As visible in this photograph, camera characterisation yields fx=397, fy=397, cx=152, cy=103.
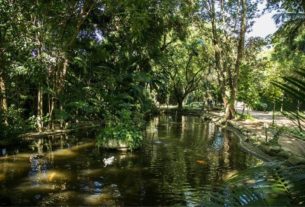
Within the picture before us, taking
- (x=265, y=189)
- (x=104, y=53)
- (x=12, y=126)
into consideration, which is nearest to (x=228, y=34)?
(x=104, y=53)

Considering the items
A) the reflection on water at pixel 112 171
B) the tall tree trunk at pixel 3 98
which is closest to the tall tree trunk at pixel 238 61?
the reflection on water at pixel 112 171

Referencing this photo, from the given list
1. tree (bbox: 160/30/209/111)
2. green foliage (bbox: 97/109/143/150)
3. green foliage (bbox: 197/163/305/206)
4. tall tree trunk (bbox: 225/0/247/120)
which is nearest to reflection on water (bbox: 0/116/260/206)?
green foliage (bbox: 97/109/143/150)

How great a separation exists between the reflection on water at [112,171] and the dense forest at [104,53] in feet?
5.65

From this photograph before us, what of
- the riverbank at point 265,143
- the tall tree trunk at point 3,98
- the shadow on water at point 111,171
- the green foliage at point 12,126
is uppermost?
the tall tree trunk at point 3,98

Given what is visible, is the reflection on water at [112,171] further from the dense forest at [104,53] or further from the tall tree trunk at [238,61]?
the tall tree trunk at [238,61]

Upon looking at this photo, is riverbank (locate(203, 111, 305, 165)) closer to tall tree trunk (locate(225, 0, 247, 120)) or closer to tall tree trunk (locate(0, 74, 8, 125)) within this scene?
tall tree trunk (locate(225, 0, 247, 120))

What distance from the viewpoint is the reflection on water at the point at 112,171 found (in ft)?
28.1

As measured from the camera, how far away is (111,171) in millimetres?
10961

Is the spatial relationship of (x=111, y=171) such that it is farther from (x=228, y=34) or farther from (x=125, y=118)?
(x=228, y=34)

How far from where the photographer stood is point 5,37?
15.7 meters

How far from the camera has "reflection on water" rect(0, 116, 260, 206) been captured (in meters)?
8.57

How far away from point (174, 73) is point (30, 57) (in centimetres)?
2653

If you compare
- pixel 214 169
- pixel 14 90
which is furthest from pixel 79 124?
pixel 214 169

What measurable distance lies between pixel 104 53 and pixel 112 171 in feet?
40.4
